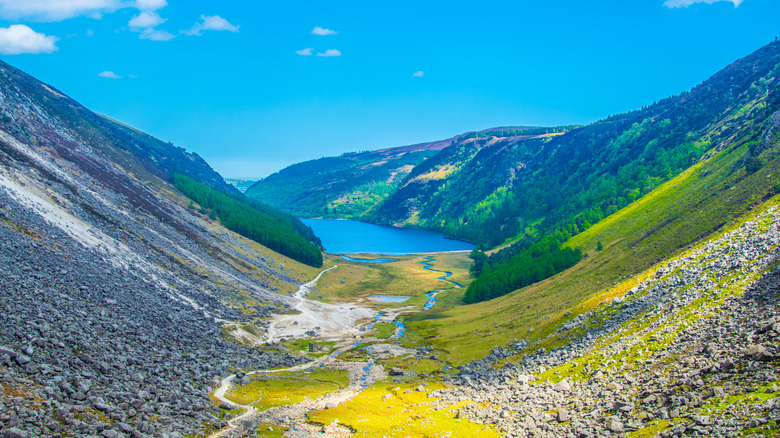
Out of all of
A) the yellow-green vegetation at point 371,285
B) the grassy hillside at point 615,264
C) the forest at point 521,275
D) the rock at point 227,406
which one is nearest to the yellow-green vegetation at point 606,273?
the grassy hillside at point 615,264

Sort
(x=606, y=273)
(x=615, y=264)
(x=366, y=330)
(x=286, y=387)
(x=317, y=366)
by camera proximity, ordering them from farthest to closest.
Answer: (x=366, y=330)
(x=615, y=264)
(x=606, y=273)
(x=317, y=366)
(x=286, y=387)

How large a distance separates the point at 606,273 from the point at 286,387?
6780 centimetres

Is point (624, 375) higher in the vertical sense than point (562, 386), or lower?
higher

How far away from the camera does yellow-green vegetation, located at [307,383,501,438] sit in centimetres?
4400

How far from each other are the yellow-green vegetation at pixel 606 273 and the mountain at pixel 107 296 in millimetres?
36431

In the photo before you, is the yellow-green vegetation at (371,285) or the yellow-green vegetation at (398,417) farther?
the yellow-green vegetation at (371,285)

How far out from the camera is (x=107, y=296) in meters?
62.1

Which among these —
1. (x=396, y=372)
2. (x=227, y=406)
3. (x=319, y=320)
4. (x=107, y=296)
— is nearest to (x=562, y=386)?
(x=396, y=372)

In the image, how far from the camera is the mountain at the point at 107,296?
36.9 m

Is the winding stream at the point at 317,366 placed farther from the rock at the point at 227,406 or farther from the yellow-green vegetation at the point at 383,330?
the yellow-green vegetation at the point at 383,330

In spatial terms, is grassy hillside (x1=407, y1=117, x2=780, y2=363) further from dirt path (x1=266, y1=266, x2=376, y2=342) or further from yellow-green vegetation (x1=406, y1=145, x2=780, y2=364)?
dirt path (x1=266, y1=266, x2=376, y2=342)

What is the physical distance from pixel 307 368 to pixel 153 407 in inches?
1444

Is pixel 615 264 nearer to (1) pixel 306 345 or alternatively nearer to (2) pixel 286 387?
(1) pixel 306 345

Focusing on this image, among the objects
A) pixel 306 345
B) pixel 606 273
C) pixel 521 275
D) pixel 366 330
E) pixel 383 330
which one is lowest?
pixel 306 345
